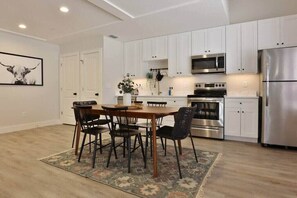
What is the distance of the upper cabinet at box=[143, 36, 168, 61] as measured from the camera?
4926 millimetres

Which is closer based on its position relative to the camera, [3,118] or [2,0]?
[2,0]

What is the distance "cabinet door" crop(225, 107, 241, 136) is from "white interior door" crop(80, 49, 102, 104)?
316 cm

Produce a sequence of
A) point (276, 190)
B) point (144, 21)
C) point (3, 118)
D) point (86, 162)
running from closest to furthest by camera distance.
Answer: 1. point (276, 190)
2. point (86, 162)
3. point (144, 21)
4. point (3, 118)

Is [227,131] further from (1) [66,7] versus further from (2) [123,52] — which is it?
(1) [66,7]

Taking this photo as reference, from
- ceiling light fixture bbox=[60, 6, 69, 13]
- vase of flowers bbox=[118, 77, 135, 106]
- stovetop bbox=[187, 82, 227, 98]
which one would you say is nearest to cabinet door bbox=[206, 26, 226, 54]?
stovetop bbox=[187, 82, 227, 98]

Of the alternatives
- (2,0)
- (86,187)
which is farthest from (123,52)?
(86,187)

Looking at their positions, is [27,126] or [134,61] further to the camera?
[134,61]

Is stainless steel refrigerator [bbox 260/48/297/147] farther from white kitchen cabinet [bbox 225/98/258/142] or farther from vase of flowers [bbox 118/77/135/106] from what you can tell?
vase of flowers [bbox 118/77/135/106]

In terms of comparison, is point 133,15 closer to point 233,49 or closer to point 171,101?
point 171,101

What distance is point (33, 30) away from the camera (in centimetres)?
464

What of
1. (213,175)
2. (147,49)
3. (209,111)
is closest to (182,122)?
(213,175)

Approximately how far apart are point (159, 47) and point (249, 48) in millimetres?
2110

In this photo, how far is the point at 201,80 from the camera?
187 inches

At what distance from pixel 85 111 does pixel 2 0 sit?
2298 millimetres
